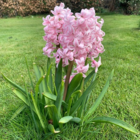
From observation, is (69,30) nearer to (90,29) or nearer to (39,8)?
(90,29)

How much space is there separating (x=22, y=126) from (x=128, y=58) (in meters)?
2.94

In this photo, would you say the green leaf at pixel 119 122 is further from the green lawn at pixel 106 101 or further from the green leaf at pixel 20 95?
the green leaf at pixel 20 95

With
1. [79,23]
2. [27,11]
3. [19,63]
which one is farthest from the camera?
[27,11]

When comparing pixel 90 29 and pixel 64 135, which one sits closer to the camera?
pixel 90 29

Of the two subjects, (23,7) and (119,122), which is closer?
(119,122)

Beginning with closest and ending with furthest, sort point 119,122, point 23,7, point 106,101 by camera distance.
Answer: point 119,122, point 106,101, point 23,7

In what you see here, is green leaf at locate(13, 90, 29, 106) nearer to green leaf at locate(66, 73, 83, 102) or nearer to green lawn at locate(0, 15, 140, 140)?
green lawn at locate(0, 15, 140, 140)

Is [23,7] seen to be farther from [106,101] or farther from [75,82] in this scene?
[75,82]

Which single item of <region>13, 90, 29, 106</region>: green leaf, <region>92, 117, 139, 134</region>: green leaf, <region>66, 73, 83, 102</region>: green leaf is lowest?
<region>92, 117, 139, 134</region>: green leaf

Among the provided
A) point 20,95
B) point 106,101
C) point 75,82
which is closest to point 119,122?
point 75,82

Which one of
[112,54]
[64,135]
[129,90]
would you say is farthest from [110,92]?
[112,54]

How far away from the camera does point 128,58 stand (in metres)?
3.60

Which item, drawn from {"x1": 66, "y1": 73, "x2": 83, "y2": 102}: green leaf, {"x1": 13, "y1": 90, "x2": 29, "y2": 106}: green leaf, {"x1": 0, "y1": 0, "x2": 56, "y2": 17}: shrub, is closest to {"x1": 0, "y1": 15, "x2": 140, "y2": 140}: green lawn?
{"x1": 13, "y1": 90, "x2": 29, "y2": 106}: green leaf

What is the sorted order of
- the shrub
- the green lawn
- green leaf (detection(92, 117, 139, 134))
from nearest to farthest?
green leaf (detection(92, 117, 139, 134)) < the green lawn < the shrub
